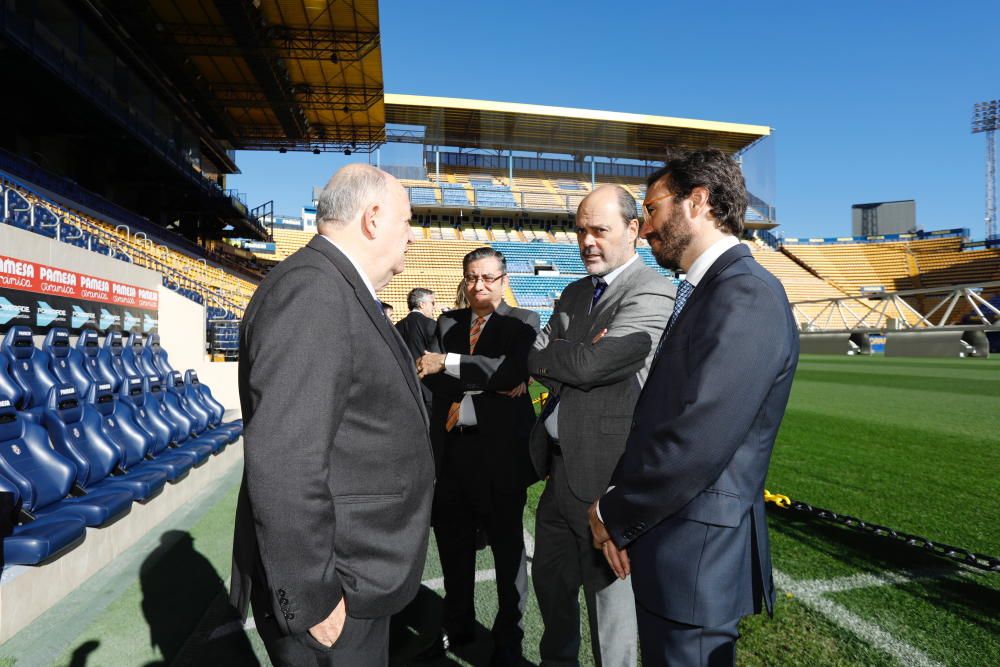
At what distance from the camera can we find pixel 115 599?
3.02 m

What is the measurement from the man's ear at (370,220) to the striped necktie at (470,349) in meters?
1.42

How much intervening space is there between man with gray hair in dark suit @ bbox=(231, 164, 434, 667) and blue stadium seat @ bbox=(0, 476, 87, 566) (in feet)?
6.57

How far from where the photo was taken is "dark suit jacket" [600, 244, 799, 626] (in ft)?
4.29

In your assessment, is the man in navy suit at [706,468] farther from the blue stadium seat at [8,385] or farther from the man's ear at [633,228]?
the blue stadium seat at [8,385]

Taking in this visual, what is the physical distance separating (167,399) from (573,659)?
518 cm

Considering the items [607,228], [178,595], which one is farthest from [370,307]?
[178,595]

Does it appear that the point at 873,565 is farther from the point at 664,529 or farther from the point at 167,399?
the point at 167,399

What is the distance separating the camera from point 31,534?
273 cm

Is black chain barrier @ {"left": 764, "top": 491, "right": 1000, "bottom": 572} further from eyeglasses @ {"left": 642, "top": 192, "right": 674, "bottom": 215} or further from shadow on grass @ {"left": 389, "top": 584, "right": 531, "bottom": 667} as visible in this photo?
eyeglasses @ {"left": 642, "top": 192, "right": 674, "bottom": 215}

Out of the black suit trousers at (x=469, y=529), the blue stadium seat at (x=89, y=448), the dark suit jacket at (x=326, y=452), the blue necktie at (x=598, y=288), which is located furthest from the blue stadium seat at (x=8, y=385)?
the blue necktie at (x=598, y=288)

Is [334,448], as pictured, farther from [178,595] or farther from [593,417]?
[178,595]

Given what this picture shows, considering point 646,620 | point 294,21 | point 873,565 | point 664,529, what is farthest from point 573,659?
point 294,21

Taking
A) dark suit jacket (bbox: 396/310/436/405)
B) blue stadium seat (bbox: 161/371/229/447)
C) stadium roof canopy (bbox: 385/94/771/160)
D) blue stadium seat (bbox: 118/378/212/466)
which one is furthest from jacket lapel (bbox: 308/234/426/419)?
stadium roof canopy (bbox: 385/94/771/160)

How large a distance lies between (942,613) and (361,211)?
3266 mm
